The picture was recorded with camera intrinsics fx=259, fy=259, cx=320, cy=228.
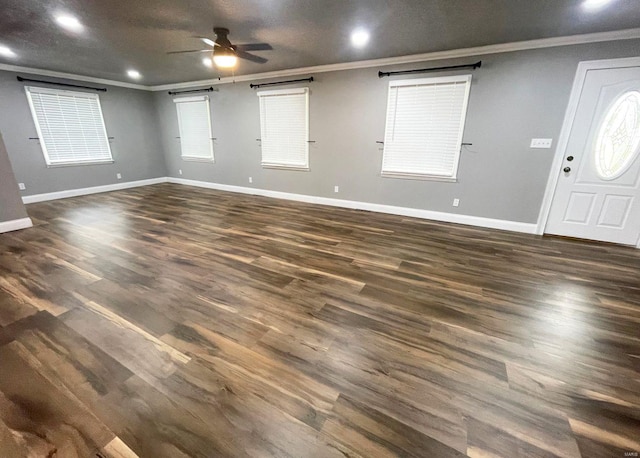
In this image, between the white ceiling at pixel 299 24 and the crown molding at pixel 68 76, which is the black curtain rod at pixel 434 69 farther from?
the crown molding at pixel 68 76

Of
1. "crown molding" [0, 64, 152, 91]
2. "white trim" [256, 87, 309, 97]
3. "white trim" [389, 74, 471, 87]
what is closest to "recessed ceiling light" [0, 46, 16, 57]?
"crown molding" [0, 64, 152, 91]

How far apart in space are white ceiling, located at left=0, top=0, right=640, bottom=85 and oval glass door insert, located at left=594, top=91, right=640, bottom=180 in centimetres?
86

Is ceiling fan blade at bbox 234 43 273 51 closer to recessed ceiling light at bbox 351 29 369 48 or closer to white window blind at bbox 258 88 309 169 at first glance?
recessed ceiling light at bbox 351 29 369 48

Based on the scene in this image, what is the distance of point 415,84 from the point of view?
159 inches

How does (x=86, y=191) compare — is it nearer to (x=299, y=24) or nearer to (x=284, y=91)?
(x=284, y=91)

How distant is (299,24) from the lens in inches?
111

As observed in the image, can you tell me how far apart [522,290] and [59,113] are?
8357mm

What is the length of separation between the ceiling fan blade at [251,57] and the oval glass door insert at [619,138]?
4.77m

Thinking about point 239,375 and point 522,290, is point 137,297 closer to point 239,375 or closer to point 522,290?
point 239,375

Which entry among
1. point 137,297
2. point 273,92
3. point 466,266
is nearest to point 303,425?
point 137,297

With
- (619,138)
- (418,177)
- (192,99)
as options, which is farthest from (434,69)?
(192,99)

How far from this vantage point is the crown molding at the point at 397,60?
3.01m

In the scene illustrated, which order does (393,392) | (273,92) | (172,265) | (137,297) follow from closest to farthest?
1. (393,392)
2. (137,297)
3. (172,265)
4. (273,92)

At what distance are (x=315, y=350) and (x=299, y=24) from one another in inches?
127
